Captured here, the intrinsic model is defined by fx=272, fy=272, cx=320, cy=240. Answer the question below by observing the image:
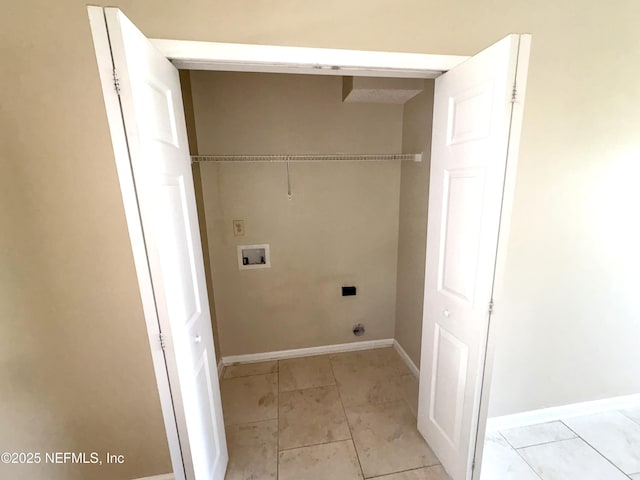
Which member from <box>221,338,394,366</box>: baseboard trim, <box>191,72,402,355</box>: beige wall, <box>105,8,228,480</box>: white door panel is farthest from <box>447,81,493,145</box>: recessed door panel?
<box>221,338,394,366</box>: baseboard trim

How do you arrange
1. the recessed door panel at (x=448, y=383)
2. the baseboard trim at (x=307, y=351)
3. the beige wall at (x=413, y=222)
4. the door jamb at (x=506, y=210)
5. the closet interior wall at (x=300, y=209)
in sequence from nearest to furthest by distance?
the door jamb at (x=506, y=210) → the recessed door panel at (x=448, y=383) → the beige wall at (x=413, y=222) → the closet interior wall at (x=300, y=209) → the baseboard trim at (x=307, y=351)

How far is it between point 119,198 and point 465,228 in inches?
62.3

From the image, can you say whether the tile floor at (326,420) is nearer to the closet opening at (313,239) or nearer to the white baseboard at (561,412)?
the closet opening at (313,239)

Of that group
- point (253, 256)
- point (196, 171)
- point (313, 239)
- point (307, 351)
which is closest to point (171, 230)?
point (196, 171)

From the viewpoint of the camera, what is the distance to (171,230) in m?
1.03

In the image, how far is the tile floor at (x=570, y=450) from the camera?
1560 millimetres

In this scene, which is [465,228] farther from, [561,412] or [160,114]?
[561,412]

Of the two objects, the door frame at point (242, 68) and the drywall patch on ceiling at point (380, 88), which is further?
the drywall patch on ceiling at point (380, 88)

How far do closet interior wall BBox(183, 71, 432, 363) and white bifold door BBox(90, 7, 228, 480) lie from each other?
3.35 ft

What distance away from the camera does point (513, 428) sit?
1.85m

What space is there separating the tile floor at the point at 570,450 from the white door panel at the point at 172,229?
1.62 m

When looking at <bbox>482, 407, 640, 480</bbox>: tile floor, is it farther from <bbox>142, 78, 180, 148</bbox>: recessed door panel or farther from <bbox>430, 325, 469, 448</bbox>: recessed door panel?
<bbox>142, 78, 180, 148</bbox>: recessed door panel

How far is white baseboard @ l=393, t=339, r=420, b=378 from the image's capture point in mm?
2382

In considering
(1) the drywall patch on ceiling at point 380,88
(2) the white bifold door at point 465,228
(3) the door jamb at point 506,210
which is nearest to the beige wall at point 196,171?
(1) the drywall patch on ceiling at point 380,88
